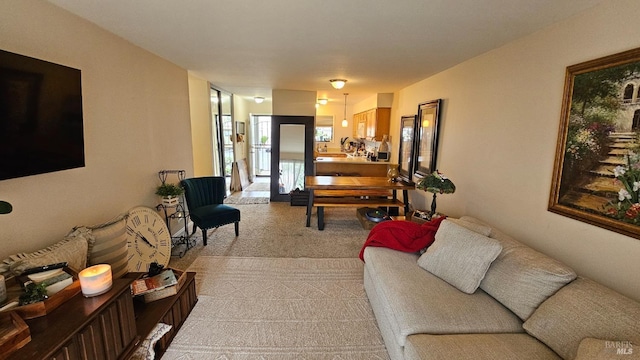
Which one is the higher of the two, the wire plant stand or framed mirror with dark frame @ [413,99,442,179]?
framed mirror with dark frame @ [413,99,442,179]

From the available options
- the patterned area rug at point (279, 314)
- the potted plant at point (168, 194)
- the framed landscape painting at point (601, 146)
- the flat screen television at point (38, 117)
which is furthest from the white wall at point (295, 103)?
the framed landscape painting at point (601, 146)

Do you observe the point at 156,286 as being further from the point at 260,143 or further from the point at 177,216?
the point at 260,143

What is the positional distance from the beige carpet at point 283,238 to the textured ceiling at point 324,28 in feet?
7.88

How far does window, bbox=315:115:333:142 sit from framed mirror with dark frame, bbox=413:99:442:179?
497cm

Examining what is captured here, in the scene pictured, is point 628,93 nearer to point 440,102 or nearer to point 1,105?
point 440,102

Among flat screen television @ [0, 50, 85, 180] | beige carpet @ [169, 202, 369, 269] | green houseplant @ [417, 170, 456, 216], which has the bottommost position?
beige carpet @ [169, 202, 369, 269]

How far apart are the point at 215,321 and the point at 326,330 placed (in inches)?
35.9

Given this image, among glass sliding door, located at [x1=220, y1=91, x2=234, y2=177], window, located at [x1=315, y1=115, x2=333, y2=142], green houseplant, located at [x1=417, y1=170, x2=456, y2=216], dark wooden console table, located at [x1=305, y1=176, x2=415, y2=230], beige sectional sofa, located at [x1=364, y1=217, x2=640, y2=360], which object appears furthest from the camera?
window, located at [x1=315, y1=115, x2=333, y2=142]

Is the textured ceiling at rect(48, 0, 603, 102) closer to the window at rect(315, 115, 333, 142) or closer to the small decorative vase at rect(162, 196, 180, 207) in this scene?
the small decorative vase at rect(162, 196, 180, 207)

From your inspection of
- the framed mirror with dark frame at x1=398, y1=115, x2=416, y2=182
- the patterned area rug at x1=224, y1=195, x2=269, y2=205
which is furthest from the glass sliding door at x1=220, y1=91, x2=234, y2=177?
the framed mirror with dark frame at x1=398, y1=115, x2=416, y2=182

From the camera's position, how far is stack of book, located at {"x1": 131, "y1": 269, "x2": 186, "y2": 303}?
1996 mm

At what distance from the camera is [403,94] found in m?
5.27

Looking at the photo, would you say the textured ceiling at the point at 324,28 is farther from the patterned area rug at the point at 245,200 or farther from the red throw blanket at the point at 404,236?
the patterned area rug at the point at 245,200

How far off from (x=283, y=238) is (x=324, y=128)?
609 cm
